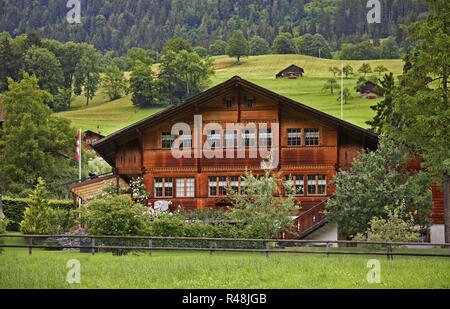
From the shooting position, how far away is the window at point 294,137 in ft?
148

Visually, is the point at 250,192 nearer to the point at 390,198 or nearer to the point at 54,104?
the point at 390,198

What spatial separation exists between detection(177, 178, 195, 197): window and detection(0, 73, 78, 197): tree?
21074 mm

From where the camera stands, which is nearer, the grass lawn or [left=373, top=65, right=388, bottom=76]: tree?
the grass lawn

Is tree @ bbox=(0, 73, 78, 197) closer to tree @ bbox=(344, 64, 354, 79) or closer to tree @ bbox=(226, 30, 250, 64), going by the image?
tree @ bbox=(344, 64, 354, 79)

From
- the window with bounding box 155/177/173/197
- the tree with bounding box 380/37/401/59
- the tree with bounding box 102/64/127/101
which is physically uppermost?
the tree with bounding box 380/37/401/59

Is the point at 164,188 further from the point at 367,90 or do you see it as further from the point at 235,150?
the point at 367,90

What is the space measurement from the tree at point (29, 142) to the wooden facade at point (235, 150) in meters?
19.0

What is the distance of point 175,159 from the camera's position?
4544cm

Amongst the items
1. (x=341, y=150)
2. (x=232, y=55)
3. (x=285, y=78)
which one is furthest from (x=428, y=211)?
(x=232, y=55)

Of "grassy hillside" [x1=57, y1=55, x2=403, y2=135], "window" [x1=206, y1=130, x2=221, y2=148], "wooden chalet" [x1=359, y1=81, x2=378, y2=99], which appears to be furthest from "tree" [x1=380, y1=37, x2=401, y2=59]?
"window" [x1=206, y1=130, x2=221, y2=148]

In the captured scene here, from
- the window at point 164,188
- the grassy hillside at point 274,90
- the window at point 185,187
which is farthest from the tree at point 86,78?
the window at point 185,187

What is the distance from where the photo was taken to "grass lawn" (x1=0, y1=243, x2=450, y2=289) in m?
26.1

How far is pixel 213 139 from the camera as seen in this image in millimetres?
45469
